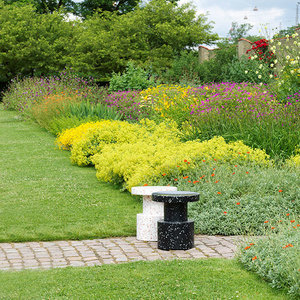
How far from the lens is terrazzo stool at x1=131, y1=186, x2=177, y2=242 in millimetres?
5496

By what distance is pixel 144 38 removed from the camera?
91.4 feet

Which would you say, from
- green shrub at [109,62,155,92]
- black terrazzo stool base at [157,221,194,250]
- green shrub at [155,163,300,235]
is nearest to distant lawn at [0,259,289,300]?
black terrazzo stool base at [157,221,194,250]

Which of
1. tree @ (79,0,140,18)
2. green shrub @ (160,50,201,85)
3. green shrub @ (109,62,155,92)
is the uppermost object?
tree @ (79,0,140,18)

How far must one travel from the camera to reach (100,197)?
24.8 feet

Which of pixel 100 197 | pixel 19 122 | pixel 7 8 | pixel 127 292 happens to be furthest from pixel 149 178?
pixel 7 8

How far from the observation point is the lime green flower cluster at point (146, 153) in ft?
23.7

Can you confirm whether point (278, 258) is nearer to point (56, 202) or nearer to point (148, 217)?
point (148, 217)

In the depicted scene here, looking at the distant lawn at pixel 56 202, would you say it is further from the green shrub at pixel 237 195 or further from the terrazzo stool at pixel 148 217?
the green shrub at pixel 237 195

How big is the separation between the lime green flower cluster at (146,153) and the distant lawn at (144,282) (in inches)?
108

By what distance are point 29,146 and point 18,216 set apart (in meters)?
6.41

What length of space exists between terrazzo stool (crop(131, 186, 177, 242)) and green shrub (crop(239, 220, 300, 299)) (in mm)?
1229

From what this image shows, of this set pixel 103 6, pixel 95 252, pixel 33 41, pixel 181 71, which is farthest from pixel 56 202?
pixel 103 6

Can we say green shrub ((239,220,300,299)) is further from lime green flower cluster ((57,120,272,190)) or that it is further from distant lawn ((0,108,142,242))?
lime green flower cluster ((57,120,272,190))

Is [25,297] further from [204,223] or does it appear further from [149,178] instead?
[149,178]
